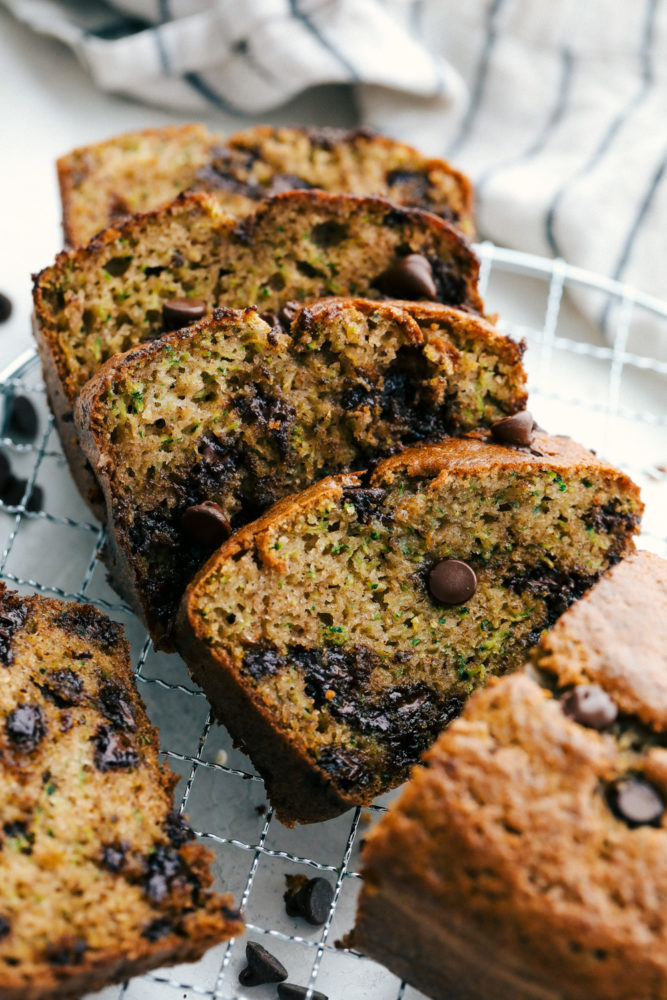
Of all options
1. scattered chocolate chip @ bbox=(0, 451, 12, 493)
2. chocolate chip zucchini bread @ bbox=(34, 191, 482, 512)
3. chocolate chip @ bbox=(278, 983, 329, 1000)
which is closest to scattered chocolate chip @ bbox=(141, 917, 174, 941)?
chocolate chip @ bbox=(278, 983, 329, 1000)

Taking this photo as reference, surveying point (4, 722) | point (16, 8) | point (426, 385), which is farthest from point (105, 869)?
point (16, 8)

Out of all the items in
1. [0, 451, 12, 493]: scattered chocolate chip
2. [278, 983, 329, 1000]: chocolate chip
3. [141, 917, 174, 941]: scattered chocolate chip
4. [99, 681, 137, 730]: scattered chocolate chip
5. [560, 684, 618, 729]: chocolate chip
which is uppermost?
[560, 684, 618, 729]: chocolate chip

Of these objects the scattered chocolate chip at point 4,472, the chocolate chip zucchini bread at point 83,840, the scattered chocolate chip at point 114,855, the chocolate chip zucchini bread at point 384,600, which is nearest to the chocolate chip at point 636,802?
the chocolate chip zucchini bread at point 384,600

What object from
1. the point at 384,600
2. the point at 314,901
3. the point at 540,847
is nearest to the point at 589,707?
the point at 540,847

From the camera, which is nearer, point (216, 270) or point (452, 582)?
point (452, 582)

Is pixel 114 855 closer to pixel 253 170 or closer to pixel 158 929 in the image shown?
pixel 158 929

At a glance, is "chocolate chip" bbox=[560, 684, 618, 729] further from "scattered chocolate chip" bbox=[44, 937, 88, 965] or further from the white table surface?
the white table surface

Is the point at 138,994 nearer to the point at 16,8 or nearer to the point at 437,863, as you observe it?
the point at 437,863
